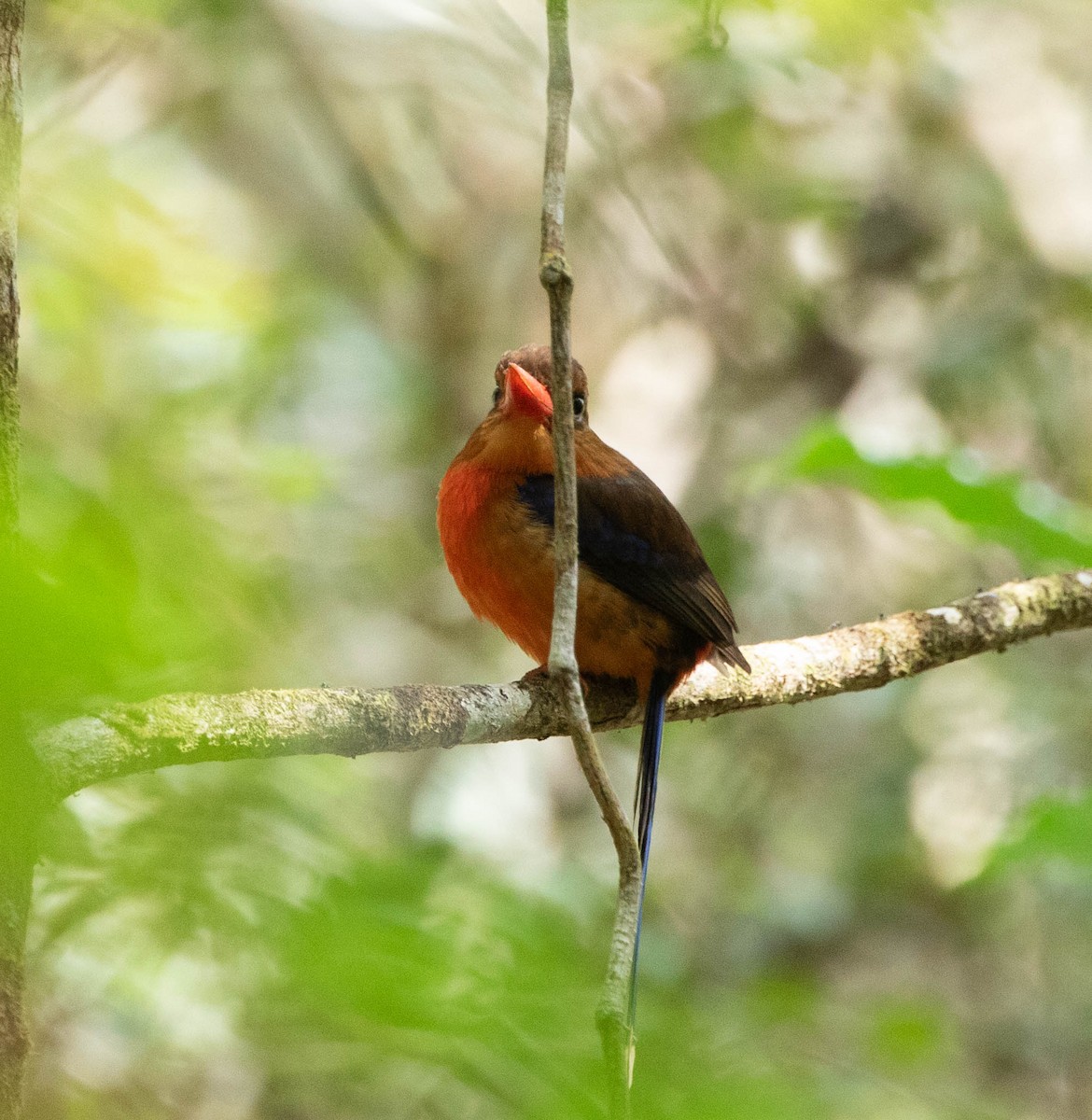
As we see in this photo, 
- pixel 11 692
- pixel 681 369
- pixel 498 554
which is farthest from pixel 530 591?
pixel 681 369

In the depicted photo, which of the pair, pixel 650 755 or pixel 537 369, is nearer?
pixel 650 755

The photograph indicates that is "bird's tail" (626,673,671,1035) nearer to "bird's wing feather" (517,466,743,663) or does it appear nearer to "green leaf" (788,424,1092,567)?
"bird's wing feather" (517,466,743,663)

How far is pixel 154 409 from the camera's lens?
494 centimetres

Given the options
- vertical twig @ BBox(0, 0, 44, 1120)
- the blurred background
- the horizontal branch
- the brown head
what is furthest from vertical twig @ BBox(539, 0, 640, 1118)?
the blurred background

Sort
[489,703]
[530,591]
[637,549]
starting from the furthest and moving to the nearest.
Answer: [637,549], [530,591], [489,703]

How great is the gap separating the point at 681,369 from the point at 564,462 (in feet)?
14.5

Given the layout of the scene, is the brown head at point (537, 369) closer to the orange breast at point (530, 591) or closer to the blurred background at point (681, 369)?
the orange breast at point (530, 591)

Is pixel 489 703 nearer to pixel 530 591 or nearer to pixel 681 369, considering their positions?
pixel 530 591

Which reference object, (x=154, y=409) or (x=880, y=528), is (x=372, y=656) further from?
(x=880, y=528)

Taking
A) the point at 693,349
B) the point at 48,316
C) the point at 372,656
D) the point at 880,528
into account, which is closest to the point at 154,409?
the point at 48,316

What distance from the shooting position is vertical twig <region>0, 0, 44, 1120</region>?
27.4 inches

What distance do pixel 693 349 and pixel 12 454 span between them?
4963 mm

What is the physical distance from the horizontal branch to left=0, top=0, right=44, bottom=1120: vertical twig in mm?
150

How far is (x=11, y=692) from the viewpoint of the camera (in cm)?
71
